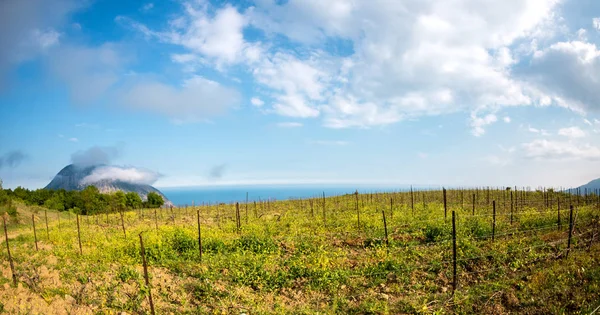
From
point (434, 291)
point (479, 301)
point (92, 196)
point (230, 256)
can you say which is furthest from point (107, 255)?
point (92, 196)

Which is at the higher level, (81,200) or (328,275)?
(328,275)

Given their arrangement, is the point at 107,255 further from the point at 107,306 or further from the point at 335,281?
the point at 335,281

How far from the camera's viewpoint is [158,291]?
32.3 ft

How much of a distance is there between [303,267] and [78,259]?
10.3 meters

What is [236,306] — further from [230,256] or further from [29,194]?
[29,194]

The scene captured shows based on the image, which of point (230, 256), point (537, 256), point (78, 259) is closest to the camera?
point (537, 256)

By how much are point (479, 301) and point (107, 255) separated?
47.0 feet

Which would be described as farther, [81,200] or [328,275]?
[81,200]

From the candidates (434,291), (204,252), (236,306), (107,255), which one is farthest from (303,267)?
(107,255)

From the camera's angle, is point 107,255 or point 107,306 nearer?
point 107,306

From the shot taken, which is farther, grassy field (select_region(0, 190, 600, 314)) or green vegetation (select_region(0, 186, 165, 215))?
green vegetation (select_region(0, 186, 165, 215))

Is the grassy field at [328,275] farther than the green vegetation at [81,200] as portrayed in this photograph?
No

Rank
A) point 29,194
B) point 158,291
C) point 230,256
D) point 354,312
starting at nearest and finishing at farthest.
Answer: point 354,312 < point 158,291 < point 230,256 < point 29,194

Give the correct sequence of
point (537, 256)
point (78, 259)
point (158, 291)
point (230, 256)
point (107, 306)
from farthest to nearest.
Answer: point (78, 259)
point (230, 256)
point (537, 256)
point (158, 291)
point (107, 306)
